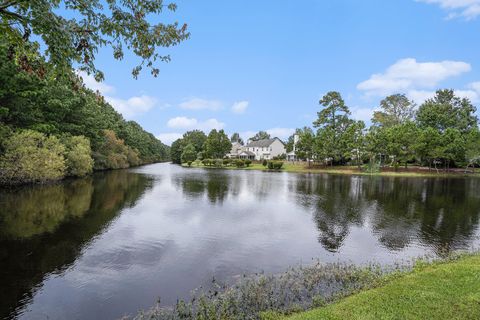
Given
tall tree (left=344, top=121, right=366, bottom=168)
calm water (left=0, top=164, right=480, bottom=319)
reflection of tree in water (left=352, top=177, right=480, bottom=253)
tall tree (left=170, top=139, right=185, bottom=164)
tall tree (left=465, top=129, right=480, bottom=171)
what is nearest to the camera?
calm water (left=0, top=164, right=480, bottom=319)

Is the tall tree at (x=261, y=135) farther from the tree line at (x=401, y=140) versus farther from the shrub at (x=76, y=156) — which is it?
the shrub at (x=76, y=156)

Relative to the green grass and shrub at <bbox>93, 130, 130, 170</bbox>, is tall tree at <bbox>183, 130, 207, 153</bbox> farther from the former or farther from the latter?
the green grass

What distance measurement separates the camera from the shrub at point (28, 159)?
90.7 ft

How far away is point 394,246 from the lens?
14.3 meters

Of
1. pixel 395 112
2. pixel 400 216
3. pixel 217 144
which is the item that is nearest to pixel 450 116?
pixel 395 112

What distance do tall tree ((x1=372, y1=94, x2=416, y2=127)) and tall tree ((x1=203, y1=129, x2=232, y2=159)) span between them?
48442mm

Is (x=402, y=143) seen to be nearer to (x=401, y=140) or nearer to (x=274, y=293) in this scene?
(x=401, y=140)

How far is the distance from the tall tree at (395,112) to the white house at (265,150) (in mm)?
33022

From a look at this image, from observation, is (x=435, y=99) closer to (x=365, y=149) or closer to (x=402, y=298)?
(x=365, y=149)

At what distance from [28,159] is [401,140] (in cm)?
6404

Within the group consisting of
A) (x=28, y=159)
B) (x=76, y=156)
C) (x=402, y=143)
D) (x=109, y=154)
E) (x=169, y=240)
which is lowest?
(x=169, y=240)

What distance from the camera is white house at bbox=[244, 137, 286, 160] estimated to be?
10958cm

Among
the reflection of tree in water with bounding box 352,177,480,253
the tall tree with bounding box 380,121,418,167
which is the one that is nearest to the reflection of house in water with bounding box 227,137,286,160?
the tall tree with bounding box 380,121,418,167

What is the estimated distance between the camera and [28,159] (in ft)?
93.6
